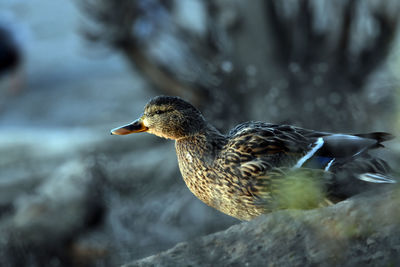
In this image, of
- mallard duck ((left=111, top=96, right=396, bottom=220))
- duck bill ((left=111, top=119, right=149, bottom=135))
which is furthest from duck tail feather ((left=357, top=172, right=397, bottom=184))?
duck bill ((left=111, top=119, right=149, bottom=135))

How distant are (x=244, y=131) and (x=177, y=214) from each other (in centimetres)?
280

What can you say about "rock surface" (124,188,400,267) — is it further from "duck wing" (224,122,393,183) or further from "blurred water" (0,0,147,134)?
"blurred water" (0,0,147,134)

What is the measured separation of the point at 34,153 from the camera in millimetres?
7969

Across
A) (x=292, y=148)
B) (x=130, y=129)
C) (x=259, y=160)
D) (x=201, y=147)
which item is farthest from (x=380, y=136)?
(x=130, y=129)

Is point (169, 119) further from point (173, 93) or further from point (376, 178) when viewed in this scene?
point (173, 93)

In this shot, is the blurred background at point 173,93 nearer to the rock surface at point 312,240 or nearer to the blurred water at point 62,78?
the blurred water at point 62,78

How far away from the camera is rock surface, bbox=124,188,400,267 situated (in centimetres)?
218

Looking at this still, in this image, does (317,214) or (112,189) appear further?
(112,189)

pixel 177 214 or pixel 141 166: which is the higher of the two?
pixel 141 166

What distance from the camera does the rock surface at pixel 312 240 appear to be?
2182mm

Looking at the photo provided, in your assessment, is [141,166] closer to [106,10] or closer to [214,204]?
[106,10]

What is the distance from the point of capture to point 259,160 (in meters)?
2.73

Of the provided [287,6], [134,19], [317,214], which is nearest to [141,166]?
[134,19]

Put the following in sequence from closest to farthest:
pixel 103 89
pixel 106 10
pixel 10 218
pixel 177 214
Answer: pixel 177 214, pixel 10 218, pixel 106 10, pixel 103 89
